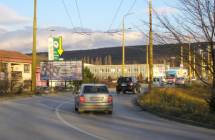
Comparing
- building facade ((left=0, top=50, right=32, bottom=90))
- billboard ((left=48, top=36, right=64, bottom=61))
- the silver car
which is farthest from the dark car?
the silver car

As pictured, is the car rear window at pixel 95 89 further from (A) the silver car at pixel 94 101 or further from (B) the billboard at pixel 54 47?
(B) the billboard at pixel 54 47

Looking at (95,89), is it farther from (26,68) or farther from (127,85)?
(26,68)

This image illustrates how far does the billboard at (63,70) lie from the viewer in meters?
63.5

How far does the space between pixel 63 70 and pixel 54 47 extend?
6580 mm

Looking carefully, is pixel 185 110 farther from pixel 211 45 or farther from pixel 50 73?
pixel 50 73

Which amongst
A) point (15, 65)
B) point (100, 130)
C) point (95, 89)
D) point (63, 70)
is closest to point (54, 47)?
point (63, 70)

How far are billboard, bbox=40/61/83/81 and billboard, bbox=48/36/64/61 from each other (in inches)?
216

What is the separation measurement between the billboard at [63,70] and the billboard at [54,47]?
5495 mm

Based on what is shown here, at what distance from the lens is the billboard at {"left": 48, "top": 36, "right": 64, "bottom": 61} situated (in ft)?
226

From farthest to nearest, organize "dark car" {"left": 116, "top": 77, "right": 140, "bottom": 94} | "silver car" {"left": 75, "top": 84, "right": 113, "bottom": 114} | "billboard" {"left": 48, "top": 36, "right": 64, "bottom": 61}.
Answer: "billboard" {"left": 48, "top": 36, "right": 64, "bottom": 61} → "dark car" {"left": 116, "top": 77, "right": 140, "bottom": 94} → "silver car" {"left": 75, "top": 84, "right": 113, "bottom": 114}

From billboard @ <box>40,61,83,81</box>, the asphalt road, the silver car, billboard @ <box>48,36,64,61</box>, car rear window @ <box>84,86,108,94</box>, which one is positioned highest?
billboard @ <box>48,36,64,61</box>

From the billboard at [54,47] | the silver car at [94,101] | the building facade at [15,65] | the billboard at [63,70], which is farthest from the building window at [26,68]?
→ the silver car at [94,101]

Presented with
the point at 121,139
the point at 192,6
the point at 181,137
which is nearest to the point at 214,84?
the point at 192,6

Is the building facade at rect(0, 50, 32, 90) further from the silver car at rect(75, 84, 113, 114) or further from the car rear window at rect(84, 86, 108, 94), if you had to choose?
the silver car at rect(75, 84, 113, 114)
